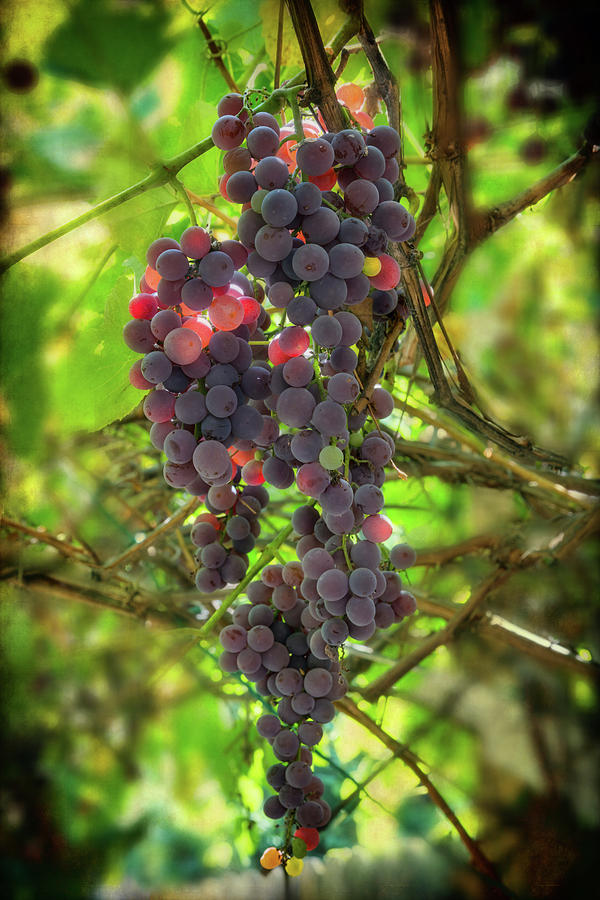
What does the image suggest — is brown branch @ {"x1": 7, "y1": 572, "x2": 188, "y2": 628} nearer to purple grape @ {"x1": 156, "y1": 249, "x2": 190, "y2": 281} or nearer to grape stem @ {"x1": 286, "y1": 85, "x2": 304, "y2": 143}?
purple grape @ {"x1": 156, "y1": 249, "x2": 190, "y2": 281}

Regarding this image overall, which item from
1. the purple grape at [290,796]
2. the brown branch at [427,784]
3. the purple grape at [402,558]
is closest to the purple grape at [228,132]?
the purple grape at [402,558]

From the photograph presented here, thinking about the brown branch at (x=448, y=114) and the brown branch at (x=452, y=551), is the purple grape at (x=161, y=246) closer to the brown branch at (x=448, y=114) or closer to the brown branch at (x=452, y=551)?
the brown branch at (x=448, y=114)

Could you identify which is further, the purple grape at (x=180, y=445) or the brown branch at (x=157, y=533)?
the brown branch at (x=157, y=533)

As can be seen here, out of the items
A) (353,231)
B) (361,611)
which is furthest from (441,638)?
(353,231)

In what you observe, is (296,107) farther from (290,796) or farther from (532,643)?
(532,643)

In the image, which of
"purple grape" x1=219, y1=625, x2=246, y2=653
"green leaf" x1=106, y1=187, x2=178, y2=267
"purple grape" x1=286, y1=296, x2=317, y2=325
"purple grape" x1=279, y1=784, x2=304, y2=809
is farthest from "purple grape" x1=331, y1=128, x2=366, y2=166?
"purple grape" x1=279, y1=784, x2=304, y2=809
